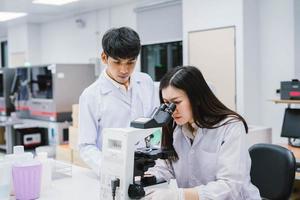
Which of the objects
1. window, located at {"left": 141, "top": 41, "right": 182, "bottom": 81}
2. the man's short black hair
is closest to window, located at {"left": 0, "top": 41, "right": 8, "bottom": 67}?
window, located at {"left": 141, "top": 41, "right": 182, "bottom": 81}

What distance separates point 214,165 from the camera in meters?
1.56

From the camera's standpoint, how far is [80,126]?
1911 mm

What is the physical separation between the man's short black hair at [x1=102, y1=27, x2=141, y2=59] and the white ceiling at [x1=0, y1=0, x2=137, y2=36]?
415 centimetres

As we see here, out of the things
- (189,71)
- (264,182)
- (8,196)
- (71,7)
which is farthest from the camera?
(71,7)

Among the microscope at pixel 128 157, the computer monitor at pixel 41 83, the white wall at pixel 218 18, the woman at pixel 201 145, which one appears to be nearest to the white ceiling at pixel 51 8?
the computer monitor at pixel 41 83

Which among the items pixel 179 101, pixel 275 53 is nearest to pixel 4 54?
pixel 275 53

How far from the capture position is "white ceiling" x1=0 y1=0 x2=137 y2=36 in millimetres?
5777

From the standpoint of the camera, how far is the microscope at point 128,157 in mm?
1287

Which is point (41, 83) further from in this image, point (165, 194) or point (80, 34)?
point (165, 194)

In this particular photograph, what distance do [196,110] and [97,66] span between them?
4.41m

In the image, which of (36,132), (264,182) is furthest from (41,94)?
(264,182)

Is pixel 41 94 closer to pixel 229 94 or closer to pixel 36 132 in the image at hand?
pixel 36 132

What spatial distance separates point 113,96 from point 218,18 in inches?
110

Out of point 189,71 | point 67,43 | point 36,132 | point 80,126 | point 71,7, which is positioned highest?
point 71,7
